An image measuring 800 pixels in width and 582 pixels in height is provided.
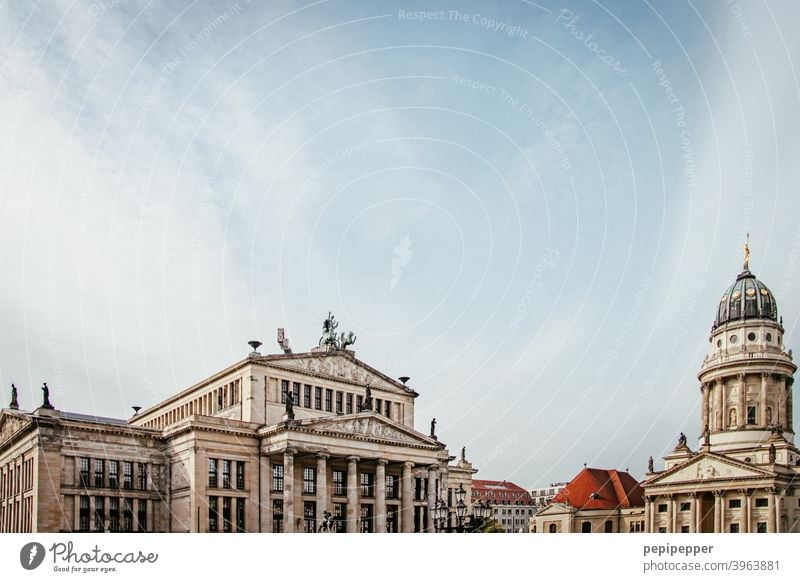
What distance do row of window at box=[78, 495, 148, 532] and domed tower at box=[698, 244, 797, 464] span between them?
48750mm

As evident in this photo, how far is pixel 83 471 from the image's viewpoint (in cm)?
4803

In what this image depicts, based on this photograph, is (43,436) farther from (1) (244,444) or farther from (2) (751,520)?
(2) (751,520)

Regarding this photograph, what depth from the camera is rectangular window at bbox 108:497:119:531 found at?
160 ft

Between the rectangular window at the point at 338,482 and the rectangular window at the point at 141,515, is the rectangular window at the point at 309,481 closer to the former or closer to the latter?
the rectangular window at the point at 338,482

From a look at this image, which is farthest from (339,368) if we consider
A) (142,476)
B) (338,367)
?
(142,476)

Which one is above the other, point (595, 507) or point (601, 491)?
point (601, 491)

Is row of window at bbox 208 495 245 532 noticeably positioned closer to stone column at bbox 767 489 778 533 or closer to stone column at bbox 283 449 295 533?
stone column at bbox 283 449 295 533

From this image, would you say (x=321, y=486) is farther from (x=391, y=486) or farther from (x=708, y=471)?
(x=708, y=471)
